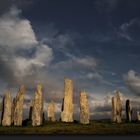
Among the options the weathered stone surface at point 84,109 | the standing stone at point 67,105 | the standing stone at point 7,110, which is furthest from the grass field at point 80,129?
the standing stone at point 7,110

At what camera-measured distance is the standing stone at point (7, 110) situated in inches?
3433

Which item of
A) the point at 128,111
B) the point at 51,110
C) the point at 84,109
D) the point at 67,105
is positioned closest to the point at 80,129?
the point at 84,109

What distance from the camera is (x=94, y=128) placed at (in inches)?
3071

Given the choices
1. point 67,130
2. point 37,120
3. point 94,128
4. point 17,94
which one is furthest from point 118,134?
point 17,94

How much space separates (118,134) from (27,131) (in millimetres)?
17627

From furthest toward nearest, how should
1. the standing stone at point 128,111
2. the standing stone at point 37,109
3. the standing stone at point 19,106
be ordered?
the standing stone at point 128,111 < the standing stone at point 19,106 < the standing stone at point 37,109

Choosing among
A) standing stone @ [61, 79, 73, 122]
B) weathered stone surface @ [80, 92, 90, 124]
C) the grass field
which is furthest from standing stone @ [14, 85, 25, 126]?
weathered stone surface @ [80, 92, 90, 124]

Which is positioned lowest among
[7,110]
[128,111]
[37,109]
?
[128,111]

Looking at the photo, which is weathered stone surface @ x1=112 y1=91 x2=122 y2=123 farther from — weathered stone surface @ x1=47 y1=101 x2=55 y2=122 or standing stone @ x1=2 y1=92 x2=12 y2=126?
standing stone @ x1=2 y1=92 x2=12 y2=126

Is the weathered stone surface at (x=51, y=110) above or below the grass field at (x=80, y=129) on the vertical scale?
above

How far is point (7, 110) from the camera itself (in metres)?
87.6

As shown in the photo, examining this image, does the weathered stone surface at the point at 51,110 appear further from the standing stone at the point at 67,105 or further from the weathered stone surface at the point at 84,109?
the weathered stone surface at the point at 84,109

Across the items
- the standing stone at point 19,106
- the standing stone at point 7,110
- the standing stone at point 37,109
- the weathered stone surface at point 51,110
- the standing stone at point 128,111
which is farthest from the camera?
the weathered stone surface at point 51,110

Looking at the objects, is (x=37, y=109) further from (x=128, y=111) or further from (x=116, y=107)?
(x=128, y=111)
